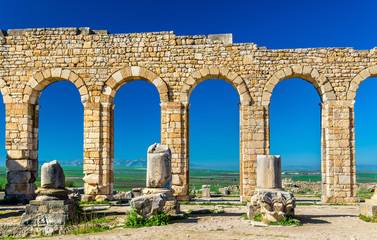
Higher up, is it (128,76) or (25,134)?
(128,76)

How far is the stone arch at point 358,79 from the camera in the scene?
14.6 m

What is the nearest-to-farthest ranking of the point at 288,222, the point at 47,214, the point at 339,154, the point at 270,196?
the point at 288,222
the point at 270,196
the point at 47,214
the point at 339,154

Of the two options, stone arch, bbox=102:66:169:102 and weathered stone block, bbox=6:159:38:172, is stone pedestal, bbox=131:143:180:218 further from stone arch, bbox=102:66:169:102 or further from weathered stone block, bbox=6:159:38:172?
weathered stone block, bbox=6:159:38:172

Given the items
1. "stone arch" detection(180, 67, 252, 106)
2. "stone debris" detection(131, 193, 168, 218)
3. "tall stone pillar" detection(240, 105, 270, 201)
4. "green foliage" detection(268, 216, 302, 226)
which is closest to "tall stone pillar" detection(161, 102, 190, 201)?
"stone arch" detection(180, 67, 252, 106)

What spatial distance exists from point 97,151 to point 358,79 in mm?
10327

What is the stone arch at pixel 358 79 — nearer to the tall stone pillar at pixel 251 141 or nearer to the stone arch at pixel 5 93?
the tall stone pillar at pixel 251 141

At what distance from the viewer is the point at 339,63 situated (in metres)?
14.8

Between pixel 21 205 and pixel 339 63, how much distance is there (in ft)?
42.6

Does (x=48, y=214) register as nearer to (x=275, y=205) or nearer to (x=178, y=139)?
(x=275, y=205)

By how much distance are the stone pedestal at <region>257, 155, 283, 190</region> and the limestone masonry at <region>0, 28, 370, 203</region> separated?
3.85 metres

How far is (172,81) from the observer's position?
1486 cm

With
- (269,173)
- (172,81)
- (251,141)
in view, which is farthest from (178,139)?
(269,173)

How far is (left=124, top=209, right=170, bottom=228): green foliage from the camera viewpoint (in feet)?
30.3

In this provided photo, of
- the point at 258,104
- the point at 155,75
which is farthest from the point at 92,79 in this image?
the point at 258,104
